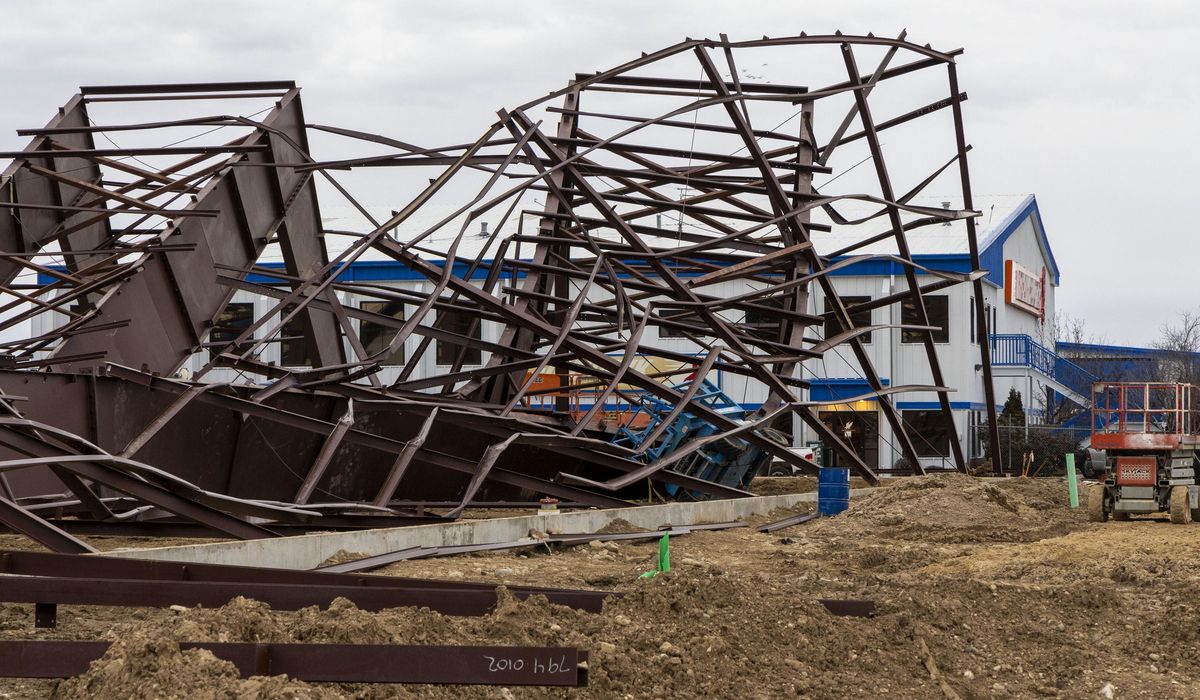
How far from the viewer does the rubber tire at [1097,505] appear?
18.6 m

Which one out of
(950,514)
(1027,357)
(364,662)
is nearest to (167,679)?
(364,662)

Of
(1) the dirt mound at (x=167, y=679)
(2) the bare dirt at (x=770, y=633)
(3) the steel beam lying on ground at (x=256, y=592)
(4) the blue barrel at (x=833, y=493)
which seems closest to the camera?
(1) the dirt mound at (x=167, y=679)

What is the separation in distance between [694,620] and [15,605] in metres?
4.70

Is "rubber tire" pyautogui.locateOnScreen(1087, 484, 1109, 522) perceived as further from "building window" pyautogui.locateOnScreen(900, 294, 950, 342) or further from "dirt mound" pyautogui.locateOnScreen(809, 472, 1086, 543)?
"building window" pyautogui.locateOnScreen(900, 294, 950, 342)

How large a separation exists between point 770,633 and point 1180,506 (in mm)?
12273

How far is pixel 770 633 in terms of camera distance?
298 inches

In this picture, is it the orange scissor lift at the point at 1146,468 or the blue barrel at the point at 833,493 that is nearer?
the orange scissor lift at the point at 1146,468

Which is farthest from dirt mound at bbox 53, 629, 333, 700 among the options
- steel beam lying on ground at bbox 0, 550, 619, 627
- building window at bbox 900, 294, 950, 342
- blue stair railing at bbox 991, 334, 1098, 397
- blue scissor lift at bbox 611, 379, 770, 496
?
blue stair railing at bbox 991, 334, 1098, 397

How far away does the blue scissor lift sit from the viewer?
19.8m

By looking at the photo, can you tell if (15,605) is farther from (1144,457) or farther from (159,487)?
(1144,457)

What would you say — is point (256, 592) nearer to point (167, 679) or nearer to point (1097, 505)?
point (167, 679)

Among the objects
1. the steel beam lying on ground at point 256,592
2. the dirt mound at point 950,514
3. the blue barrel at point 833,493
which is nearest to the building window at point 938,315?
the dirt mound at point 950,514

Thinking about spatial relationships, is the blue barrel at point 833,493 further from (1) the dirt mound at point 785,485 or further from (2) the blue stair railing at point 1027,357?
(2) the blue stair railing at point 1027,357

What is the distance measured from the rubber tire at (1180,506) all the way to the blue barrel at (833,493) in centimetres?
436
